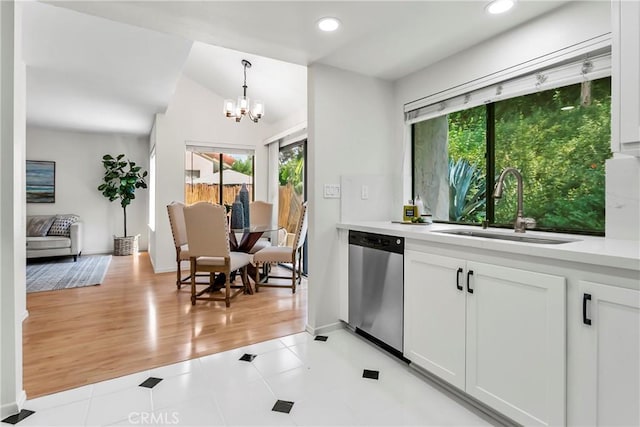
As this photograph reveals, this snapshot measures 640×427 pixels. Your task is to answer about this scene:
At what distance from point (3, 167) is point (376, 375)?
7.72 ft

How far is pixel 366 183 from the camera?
300 cm

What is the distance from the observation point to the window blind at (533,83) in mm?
1794

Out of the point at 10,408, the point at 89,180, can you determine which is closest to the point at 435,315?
the point at 10,408

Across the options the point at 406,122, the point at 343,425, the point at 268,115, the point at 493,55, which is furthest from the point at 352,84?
the point at 268,115

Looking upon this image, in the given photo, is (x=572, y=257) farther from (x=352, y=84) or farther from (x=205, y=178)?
(x=205, y=178)

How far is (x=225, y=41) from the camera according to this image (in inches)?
94.0

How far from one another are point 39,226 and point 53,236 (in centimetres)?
35

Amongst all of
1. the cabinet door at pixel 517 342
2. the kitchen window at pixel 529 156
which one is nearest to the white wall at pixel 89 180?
the kitchen window at pixel 529 156

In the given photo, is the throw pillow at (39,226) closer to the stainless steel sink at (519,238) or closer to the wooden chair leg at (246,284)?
the wooden chair leg at (246,284)

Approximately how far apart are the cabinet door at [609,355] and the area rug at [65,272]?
514 centimetres

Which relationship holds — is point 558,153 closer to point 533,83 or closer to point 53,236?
point 533,83

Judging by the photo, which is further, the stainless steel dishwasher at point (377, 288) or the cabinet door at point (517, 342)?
the stainless steel dishwasher at point (377, 288)

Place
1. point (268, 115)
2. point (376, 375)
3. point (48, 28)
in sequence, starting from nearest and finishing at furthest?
point (376, 375) < point (48, 28) < point (268, 115)

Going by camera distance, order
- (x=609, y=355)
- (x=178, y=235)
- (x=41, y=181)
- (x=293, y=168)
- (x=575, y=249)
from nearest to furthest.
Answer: (x=609, y=355) < (x=575, y=249) < (x=178, y=235) < (x=293, y=168) < (x=41, y=181)
